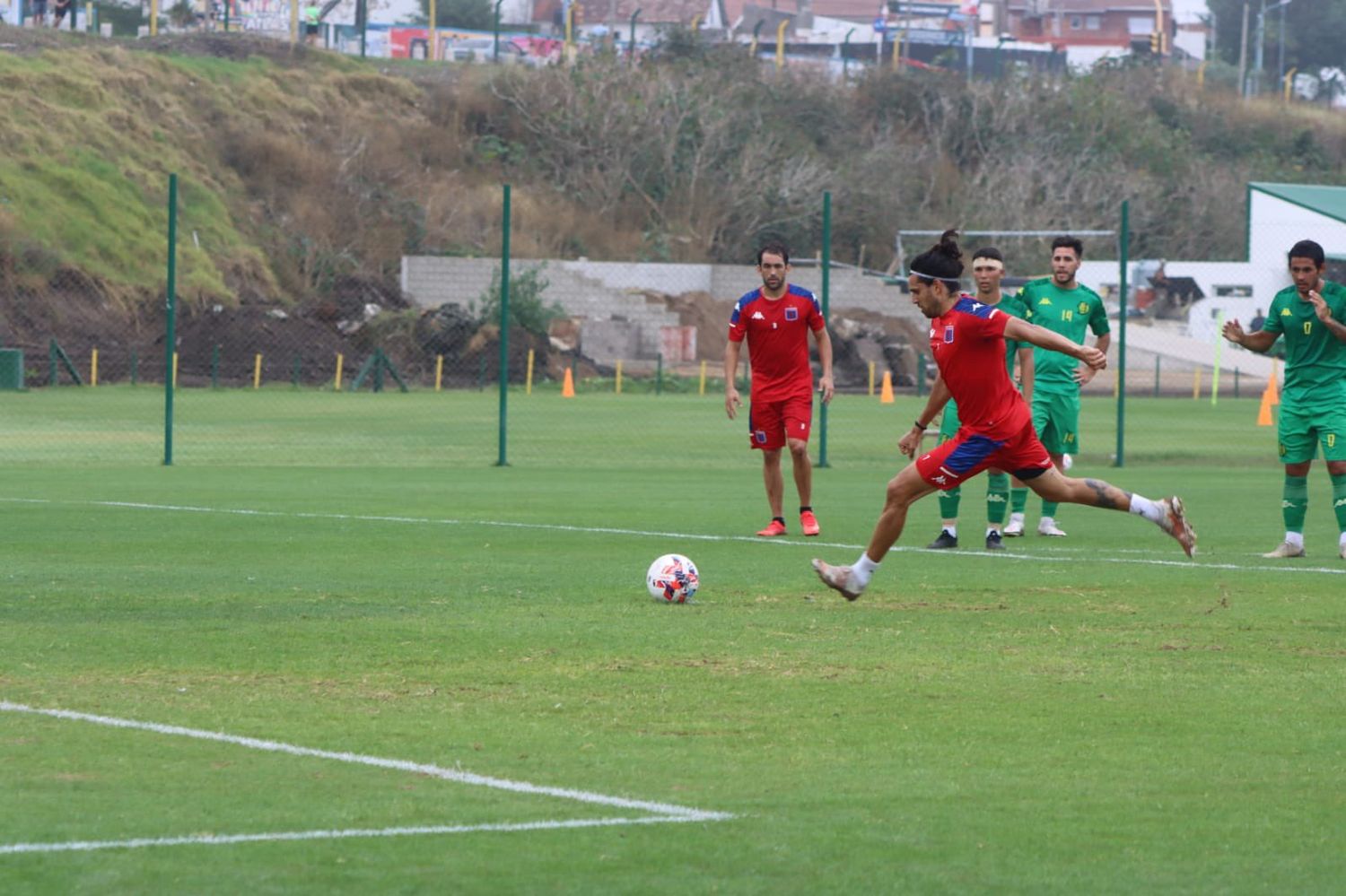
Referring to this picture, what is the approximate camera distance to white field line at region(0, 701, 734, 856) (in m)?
5.64

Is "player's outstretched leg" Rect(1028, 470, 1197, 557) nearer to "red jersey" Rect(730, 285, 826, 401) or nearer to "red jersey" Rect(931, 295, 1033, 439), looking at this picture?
"red jersey" Rect(931, 295, 1033, 439)

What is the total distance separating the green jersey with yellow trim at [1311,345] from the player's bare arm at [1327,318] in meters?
0.14

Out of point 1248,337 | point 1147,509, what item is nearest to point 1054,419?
point 1248,337

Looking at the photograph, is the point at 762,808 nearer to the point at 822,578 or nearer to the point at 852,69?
the point at 822,578

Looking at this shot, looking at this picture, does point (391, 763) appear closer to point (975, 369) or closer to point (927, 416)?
point (975, 369)

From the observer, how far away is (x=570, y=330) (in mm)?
59781

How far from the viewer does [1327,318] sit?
43.3 ft

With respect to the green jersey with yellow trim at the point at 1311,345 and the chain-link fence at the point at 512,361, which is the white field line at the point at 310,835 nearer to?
the green jersey with yellow trim at the point at 1311,345

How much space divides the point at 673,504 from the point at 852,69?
83268mm

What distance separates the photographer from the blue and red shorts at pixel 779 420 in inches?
611

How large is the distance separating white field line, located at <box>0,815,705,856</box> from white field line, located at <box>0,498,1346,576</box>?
7.88m

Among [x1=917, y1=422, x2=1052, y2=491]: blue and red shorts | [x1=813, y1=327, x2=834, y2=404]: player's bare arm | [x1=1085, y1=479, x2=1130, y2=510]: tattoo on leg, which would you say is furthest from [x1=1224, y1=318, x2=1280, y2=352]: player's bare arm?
[x1=813, y1=327, x2=834, y2=404]: player's bare arm

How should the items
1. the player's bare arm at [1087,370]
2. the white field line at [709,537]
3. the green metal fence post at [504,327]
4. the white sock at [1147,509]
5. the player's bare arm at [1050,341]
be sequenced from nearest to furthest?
the player's bare arm at [1050,341] → the white sock at [1147,509] → the white field line at [709,537] → the player's bare arm at [1087,370] → the green metal fence post at [504,327]

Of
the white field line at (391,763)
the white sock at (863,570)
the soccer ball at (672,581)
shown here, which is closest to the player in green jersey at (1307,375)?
the white sock at (863,570)
